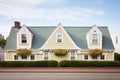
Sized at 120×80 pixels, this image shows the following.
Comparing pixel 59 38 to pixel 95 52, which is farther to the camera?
pixel 59 38

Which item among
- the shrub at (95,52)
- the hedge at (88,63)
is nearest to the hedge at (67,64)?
the hedge at (88,63)

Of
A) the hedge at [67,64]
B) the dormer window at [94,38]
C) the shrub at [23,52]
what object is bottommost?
the hedge at [67,64]

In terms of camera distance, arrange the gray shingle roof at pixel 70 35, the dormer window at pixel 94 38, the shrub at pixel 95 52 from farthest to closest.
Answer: the gray shingle roof at pixel 70 35 < the dormer window at pixel 94 38 < the shrub at pixel 95 52

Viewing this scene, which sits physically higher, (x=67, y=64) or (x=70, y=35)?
(x=70, y=35)

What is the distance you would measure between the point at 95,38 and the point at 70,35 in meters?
4.29

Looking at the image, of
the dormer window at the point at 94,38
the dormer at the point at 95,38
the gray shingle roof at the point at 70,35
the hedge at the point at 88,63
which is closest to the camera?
the hedge at the point at 88,63

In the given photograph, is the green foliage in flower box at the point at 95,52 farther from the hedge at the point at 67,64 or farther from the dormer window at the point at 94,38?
the hedge at the point at 67,64

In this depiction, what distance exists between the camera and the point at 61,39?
33.6 meters

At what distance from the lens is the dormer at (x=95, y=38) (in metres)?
33.6

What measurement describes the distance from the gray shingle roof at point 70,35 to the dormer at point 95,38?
92cm

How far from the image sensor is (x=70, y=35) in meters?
35.3

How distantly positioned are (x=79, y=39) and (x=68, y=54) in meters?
3.57

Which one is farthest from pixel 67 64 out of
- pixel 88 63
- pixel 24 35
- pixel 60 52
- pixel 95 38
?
pixel 24 35

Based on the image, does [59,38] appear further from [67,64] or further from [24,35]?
[24,35]
